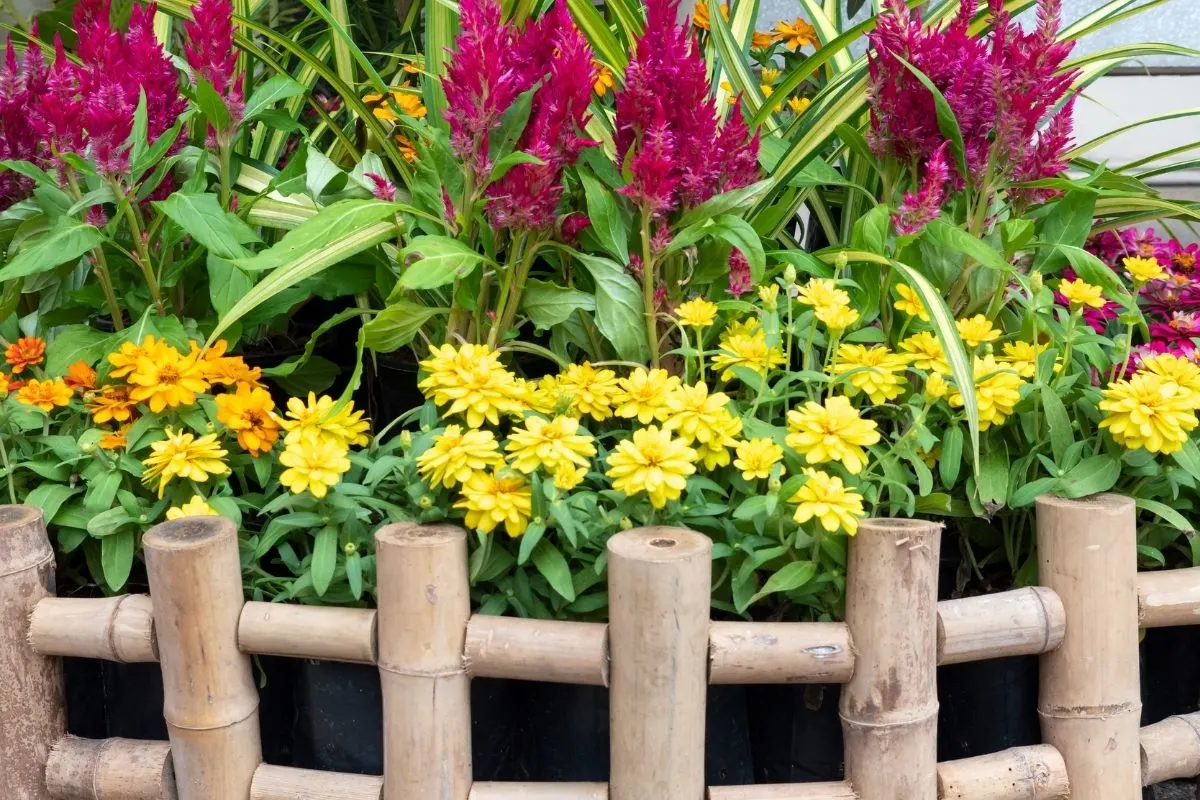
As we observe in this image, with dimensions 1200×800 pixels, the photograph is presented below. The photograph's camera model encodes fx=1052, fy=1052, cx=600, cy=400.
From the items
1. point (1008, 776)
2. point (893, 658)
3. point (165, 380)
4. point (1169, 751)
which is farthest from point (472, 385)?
point (1169, 751)

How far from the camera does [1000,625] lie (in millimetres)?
974

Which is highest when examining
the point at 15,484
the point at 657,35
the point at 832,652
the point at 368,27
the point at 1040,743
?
the point at 368,27

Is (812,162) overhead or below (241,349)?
overhead

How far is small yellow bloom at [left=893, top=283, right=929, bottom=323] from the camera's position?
1131 millimetres

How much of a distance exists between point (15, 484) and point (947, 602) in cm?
97

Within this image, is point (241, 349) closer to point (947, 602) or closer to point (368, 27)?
point (947, 602)

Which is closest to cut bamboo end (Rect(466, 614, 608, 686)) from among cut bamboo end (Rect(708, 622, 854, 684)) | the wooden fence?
the wooden fence

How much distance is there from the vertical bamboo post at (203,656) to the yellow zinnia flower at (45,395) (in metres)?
0.24

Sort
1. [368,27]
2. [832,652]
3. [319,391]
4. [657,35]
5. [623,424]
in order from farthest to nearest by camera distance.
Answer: [368,27]
[319,391]
[623,424]
[657,35]
[832,652]

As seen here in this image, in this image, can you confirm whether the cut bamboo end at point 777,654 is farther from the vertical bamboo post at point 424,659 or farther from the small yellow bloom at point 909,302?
the small yellow bloom at point 909,302

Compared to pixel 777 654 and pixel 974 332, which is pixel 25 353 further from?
pixel 974 332

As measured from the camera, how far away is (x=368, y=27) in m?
2.33

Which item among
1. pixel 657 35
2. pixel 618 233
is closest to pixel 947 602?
pixel 618 233

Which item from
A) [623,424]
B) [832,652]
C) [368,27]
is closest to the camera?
[832,652]
